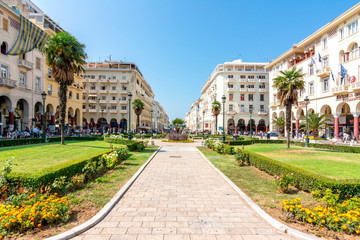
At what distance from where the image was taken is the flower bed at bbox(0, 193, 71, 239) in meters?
4.27

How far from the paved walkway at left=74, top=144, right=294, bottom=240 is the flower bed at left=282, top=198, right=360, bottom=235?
757 mm

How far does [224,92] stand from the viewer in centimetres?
6072

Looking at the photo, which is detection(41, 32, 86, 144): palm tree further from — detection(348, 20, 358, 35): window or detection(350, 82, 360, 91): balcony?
detection(348, 20, 358, 35): window

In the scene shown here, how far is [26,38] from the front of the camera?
30.7 meters

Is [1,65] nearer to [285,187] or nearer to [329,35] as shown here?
[285,187]

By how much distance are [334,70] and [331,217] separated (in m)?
37.1

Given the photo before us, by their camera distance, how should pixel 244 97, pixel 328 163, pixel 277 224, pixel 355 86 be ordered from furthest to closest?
1. pixel 244 97
2. pixel 355 86
3. pixel 328 163
4. pixel 277 224

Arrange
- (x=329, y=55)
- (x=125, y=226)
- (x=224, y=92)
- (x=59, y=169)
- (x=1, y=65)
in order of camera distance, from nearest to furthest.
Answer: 1. (x=125, y=226)
2. (x=59, y=169)
3. (x=1, y=65)
4. (x=329, y=55)
5. (x=224, y=92)

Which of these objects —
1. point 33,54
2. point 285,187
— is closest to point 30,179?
point 285,187

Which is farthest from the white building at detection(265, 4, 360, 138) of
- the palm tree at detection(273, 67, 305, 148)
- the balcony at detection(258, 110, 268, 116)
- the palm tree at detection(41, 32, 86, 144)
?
the palm tree at detection(41, 32, 86, 144)

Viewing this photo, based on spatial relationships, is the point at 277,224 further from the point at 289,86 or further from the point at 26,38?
the point at 26,38

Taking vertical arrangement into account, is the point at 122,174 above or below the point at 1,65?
below

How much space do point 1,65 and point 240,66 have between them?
2216 inches

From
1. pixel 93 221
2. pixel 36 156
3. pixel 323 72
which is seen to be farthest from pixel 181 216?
pixel 323 72
